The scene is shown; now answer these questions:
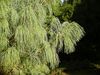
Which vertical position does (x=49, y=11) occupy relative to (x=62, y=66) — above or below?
above

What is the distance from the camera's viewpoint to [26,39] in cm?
1006

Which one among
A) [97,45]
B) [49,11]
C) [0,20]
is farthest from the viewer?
[97,45]

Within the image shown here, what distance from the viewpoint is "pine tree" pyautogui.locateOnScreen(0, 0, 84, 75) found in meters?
9.99

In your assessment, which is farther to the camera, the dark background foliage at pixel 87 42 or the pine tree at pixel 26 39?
the dark background foliage at pixel 87 42

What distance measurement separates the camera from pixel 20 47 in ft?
33.3

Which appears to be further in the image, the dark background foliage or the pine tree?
the dark background foliage

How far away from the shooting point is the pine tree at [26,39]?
32.8 feet

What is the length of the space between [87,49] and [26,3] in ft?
34.4

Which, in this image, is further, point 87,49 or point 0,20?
point 87,49

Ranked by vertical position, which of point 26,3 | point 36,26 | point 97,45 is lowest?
point 97,45

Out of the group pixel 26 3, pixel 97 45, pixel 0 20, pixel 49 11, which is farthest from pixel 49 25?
pixel 97 45

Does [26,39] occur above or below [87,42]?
above

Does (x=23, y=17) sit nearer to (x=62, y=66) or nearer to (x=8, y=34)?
(x=8, y=34)

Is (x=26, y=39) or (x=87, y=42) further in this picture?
(x=87, y=42)
